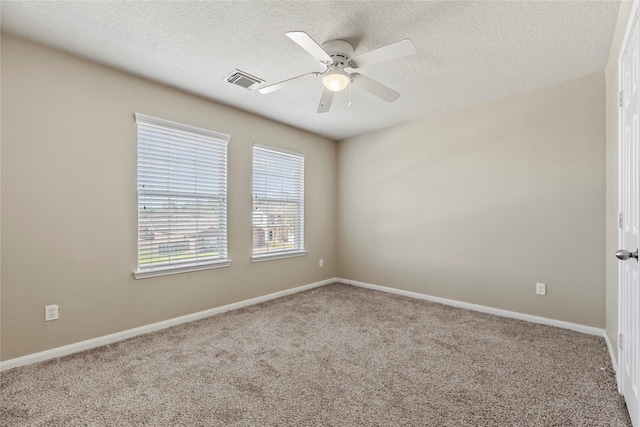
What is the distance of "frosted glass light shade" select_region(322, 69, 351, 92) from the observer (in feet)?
7.29

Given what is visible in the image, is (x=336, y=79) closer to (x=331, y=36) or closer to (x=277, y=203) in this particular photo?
(x=331, y=36)

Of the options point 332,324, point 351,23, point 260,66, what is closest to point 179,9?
point 260,66

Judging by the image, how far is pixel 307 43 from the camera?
1.90 meters

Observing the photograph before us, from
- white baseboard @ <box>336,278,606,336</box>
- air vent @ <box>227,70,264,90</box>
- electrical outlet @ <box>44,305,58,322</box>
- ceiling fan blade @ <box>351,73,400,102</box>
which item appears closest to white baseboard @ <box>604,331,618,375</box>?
white baseboard @ <box>336,278,606,336</box>

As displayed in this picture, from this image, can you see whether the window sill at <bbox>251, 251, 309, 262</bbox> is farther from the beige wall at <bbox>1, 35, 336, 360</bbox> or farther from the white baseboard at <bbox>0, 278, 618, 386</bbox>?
the beige wall at <bbox>1, 35, 336, 360</bbox>

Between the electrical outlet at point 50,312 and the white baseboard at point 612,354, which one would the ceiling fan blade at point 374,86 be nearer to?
the white baseboard at point 612,354

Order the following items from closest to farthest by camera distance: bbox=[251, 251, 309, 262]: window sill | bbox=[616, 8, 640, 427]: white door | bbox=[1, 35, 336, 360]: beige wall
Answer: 1. bbox=[616, 8, 640, 427]: white door
2. bbox=[1, 35, 336, 360]: beige wall
3. bbox=[251, 251, 309, 262]: window sill

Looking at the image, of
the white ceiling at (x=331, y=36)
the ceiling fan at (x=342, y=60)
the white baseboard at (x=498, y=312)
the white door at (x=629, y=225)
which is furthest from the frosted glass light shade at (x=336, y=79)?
the white baseboard at (x=498, y=312)

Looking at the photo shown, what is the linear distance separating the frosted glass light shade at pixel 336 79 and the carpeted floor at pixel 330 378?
2.08 metres

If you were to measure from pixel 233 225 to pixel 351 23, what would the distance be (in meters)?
2.49

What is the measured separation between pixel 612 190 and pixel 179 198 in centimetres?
379

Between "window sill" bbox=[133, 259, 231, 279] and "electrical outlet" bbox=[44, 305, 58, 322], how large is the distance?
60 centimetres

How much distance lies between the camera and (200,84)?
120 inches

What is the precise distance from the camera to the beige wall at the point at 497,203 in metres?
2.91
